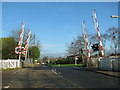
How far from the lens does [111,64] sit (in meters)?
25.3

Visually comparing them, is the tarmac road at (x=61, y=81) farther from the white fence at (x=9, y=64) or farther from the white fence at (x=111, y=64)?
the white fence at (x=9, y=64)

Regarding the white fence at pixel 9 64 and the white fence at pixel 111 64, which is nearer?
the white fence at pixel 111 64

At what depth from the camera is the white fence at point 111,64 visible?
2380 cm

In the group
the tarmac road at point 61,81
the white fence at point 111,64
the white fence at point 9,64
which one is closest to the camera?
the tarmac road at point 61,81

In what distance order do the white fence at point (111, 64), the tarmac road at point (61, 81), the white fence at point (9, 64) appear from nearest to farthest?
the tarmac road at point (61, 81)
the white fence at point (111, 64)
the white fence at point (9, 64)

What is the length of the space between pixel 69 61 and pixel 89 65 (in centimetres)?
3800

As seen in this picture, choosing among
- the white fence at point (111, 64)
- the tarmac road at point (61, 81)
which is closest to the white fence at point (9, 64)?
the tarmac road at point (61, 81)

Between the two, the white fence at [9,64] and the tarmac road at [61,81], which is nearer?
the tarmac road at [61,81]

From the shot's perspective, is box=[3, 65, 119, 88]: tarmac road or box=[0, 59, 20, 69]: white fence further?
box=[0, 59, 20, 69]: white fence

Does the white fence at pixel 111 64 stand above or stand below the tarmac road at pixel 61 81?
above

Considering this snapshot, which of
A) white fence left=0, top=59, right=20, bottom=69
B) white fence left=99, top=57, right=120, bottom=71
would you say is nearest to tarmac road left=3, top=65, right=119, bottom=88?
white fence left=99, top=57, right=120, bottom=71

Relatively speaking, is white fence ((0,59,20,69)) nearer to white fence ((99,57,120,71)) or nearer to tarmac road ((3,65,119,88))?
tarmac road ((3,65,119,88))

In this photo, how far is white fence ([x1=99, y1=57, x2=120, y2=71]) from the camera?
23.8 m

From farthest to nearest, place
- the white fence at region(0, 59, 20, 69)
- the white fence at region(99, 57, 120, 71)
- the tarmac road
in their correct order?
the white fence at region(0, 59, 20, 69) < the white fence at region(99, 57, 120, 71) < the tarmac road
